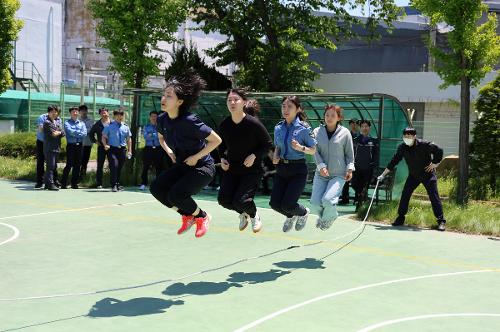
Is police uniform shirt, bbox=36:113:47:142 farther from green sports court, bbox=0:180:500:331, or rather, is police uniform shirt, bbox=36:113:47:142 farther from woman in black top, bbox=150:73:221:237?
woman in black top, bbox=150:73:221:237

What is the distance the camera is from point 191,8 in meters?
23.9

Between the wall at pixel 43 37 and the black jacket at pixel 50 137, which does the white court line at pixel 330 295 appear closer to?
the black jacket at pixel 50 137

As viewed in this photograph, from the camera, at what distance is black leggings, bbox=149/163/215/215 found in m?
7.74

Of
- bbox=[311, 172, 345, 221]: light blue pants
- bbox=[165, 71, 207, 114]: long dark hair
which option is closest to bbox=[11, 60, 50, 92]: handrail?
bbox=[311, 172, 345, 221]: light blue pants

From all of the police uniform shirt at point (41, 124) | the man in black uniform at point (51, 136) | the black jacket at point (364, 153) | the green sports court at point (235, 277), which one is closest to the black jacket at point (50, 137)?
the man in black uniform at point (51, 136)

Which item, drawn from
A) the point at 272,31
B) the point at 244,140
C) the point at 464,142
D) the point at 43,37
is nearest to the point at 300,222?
the point at 244,140

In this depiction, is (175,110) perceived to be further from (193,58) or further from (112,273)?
(193,58)

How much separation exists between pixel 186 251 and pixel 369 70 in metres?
26.1

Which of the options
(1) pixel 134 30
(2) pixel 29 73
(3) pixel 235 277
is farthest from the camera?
(2) pixel 29 73

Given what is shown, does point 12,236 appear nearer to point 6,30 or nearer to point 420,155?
point 420,155

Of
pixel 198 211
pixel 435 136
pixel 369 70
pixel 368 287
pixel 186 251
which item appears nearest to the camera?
pixel 368 287

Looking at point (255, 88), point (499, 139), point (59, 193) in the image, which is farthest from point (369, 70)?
point (59, 193)

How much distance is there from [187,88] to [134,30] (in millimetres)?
13203

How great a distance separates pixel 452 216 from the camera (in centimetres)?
1238
